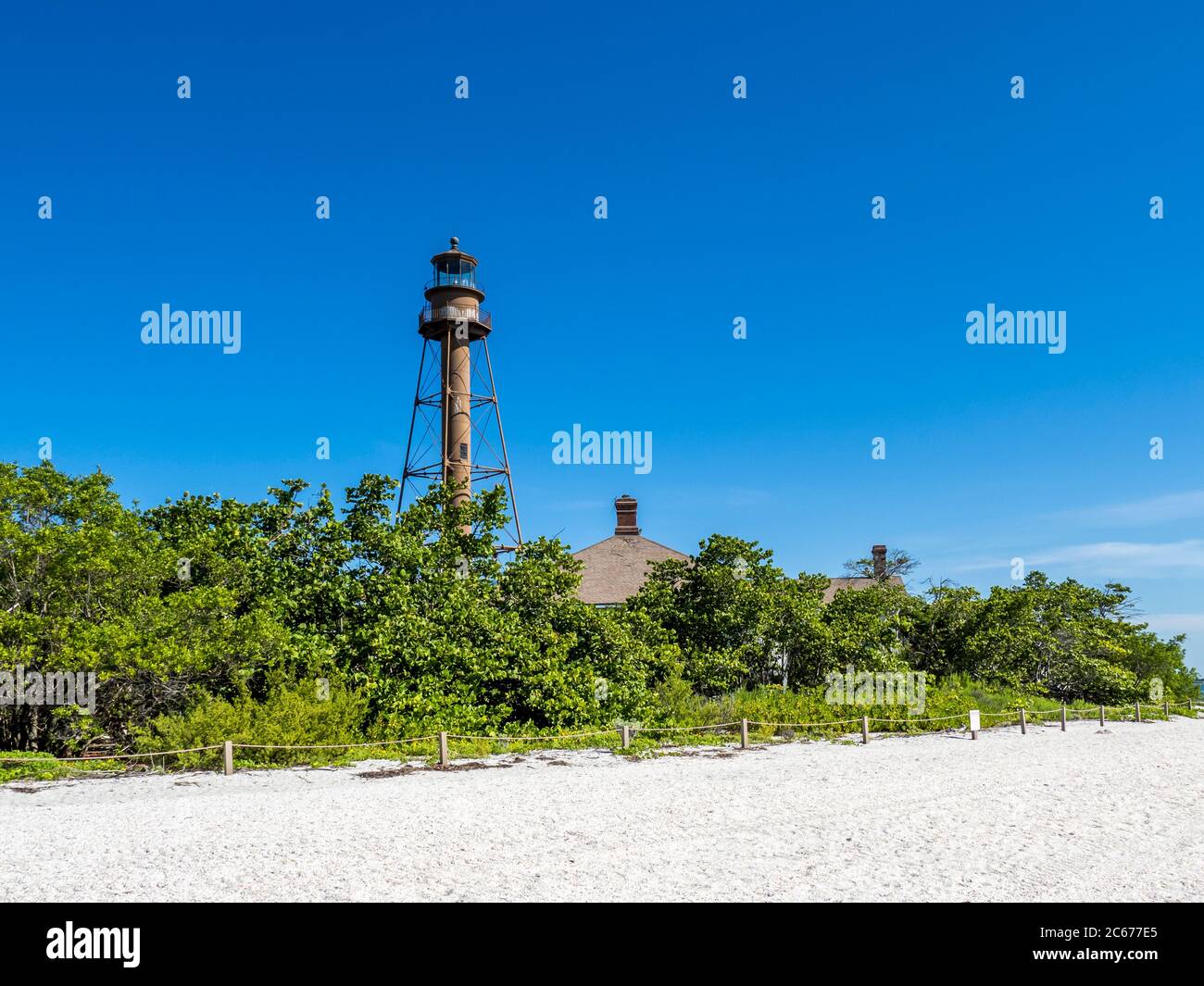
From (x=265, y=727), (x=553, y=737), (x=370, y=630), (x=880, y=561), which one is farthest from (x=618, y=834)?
(x=880, y=561)

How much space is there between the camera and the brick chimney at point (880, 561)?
57.3 meters

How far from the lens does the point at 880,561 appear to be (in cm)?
5822

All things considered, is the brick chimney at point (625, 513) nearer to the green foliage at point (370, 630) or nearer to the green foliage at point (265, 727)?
the green foliage at point (370, 630)

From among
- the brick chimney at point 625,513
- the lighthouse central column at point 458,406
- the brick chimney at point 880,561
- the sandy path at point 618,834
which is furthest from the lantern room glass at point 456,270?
the brick chimney at point 880,561

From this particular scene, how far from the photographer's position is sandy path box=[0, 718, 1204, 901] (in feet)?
33.3

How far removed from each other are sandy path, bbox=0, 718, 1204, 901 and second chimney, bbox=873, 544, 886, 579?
35864mm

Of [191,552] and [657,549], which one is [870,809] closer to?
[191,552]

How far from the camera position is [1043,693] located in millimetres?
41812

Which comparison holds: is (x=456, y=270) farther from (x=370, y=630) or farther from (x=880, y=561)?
(x=880, y=561)

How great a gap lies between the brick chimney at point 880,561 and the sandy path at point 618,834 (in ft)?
118

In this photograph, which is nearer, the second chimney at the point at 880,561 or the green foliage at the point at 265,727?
the green foliage at the point at 265,727
